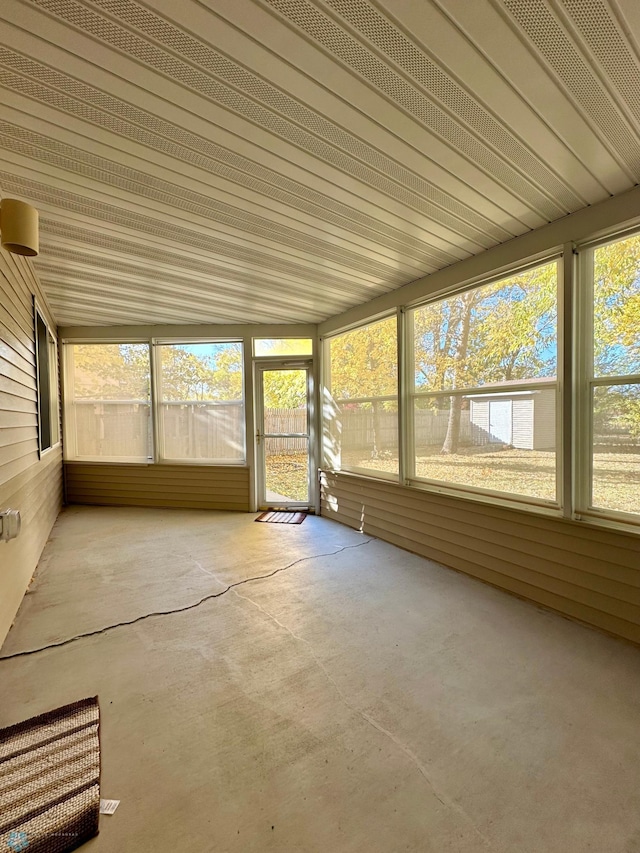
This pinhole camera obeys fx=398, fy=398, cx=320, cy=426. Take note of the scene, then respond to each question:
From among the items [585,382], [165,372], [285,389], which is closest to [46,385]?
[165,372]

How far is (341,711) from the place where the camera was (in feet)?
5.80

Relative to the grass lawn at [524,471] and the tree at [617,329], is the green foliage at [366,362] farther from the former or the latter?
the tree at [617,329]

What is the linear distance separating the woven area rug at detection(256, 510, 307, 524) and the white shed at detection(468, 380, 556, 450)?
2604 mm

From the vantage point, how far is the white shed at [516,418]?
2.74 m

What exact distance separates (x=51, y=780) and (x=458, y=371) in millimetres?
3355

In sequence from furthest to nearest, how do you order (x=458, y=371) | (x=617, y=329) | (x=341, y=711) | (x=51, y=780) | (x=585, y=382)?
(x=458, y=371)
(x=585, y=382)
(x=617, y=329)
(x=341, y=711)
(x=51, y=780)

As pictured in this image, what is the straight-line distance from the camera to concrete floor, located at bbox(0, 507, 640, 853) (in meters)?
1.28

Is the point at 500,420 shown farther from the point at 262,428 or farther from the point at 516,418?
the point at 262,428

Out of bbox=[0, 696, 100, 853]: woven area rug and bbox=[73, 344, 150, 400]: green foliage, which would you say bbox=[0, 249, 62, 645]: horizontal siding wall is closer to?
bbox=[0, 696, 100, 853]: woven area rug

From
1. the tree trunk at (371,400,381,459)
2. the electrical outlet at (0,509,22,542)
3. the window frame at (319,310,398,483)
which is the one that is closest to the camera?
the electrical outlet at (0,509,22,542)

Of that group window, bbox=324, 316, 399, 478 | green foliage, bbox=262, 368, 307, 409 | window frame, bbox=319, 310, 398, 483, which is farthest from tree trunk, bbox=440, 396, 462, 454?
green foliage, bbox=262, 368, 307, 409

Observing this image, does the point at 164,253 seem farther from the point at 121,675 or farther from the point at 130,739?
the point at 130,739

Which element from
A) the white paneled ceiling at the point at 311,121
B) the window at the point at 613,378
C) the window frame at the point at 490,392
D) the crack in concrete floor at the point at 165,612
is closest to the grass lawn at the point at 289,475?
the crack in concrete floor at the point at 165,612

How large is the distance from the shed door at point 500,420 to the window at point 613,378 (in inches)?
21.1
